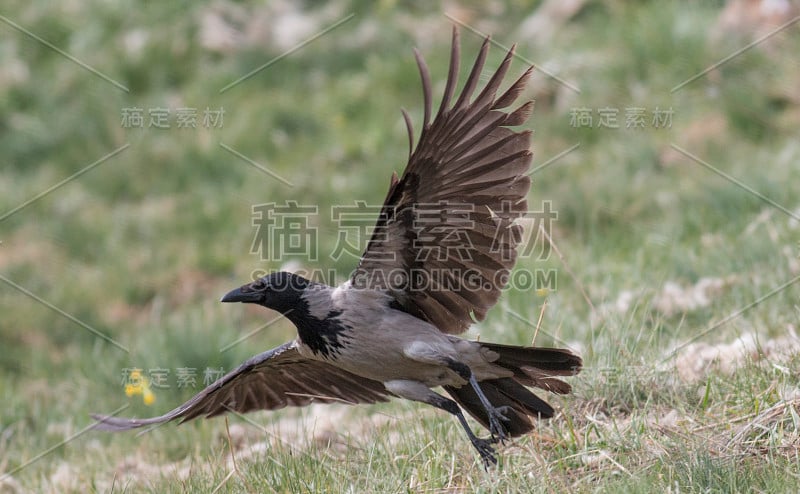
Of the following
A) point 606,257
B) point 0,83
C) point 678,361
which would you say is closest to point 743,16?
point 606,257

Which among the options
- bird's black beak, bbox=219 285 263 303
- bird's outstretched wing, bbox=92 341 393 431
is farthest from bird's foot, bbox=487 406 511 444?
bird's black beak, bbox=219 285 263 303

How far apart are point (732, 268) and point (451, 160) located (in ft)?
9.45

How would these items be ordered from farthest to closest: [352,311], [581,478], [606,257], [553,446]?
[606,257] < [352,311] < [553,446] < [581,478]

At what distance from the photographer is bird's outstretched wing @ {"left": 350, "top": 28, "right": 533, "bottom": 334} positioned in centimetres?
435

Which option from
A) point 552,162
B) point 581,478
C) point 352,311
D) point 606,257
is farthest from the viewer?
point 552,162

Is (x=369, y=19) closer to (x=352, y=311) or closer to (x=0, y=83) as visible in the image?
(x=0, y=83)

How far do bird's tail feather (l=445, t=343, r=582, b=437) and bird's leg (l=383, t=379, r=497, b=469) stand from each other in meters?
0.19

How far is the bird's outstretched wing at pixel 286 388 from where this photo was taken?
17.5 feet

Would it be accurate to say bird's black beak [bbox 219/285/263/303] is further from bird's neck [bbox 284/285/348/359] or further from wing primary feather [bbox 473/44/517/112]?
wing primary feather [bbox 473/44/517/112]

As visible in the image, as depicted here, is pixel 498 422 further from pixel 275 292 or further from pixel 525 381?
pixel 275 292

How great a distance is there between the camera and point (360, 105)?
Answer: 10.8 m

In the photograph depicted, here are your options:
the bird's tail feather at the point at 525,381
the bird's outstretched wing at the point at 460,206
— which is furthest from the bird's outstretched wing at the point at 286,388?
the bird's outstretched wing at the point at 460,206

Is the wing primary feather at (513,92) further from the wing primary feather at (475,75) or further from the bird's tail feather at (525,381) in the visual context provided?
the bird's tail feather at (525,381)

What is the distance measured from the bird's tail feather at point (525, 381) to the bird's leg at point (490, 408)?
0.18ft
